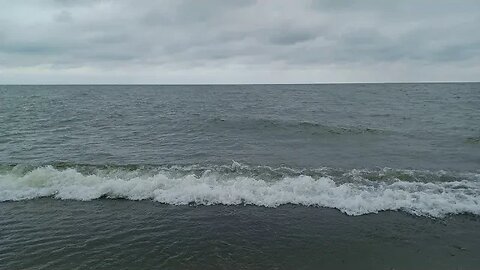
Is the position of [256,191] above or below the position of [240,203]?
above

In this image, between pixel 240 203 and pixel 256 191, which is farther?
pixel 256 191

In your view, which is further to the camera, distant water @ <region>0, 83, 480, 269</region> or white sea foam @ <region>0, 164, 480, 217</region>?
white sea foam @ <region>0, 164, 480, 217</region>

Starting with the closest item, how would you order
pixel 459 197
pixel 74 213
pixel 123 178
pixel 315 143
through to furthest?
1. pixel 74 213
2. pixel 459 197
3. pixel 123 178
4. pixel 315 143

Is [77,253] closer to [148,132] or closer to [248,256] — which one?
[248,256]

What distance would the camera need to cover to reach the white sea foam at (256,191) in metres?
13.2

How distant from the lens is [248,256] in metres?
9.41

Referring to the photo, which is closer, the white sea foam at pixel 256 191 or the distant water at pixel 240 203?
the distant water at pixel 240 203

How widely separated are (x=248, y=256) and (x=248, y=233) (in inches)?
56.4

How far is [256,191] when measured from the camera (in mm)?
14680

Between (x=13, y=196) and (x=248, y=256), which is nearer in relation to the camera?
(x=248, y=256)

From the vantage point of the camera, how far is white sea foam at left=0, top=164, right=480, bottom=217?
1321 centimetres

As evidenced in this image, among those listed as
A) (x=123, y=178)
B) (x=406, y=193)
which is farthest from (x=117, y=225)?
(x=406, y=193)

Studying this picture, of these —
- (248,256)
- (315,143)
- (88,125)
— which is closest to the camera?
(248,256)

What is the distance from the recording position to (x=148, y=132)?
31297 millimetres
